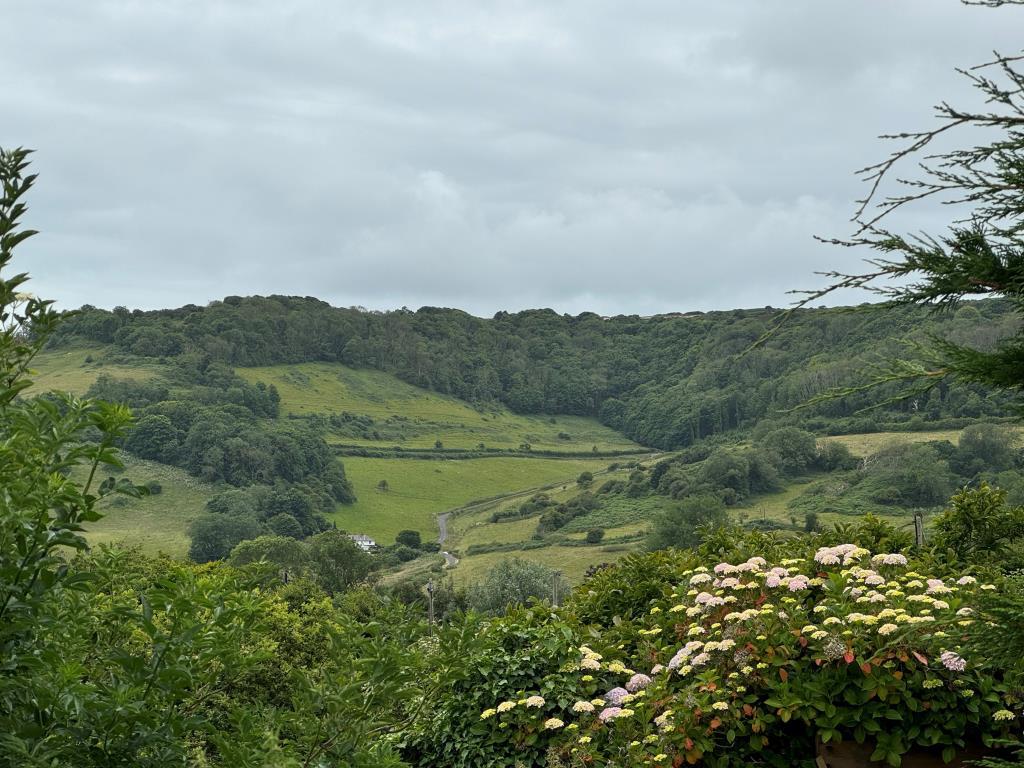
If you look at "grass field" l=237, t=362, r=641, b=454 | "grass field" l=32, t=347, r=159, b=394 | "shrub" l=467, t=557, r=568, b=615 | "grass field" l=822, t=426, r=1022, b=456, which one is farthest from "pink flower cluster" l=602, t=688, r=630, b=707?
"grass field" l=237, t=362, r=641, b=454

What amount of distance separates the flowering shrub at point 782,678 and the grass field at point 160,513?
53227mm

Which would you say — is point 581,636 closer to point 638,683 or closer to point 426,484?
point 638,683

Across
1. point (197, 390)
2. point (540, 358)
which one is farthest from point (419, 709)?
point (540, 358)

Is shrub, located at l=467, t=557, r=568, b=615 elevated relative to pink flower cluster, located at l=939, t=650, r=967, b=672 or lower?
lower

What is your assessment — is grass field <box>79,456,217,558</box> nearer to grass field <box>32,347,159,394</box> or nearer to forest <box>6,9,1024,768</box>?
grass field <box>32,347,159,394</box>

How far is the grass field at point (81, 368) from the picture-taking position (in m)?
88.6

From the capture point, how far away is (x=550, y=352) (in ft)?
471

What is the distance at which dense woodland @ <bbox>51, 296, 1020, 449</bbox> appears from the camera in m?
99.6

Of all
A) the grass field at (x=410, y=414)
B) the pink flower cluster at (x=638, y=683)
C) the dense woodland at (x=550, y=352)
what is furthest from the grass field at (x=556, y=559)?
the pink flower cluster at (x=638, y=683)

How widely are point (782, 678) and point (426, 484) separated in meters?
87.4

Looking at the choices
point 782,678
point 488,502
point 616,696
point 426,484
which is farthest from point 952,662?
point 426,484

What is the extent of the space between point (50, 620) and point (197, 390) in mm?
98273

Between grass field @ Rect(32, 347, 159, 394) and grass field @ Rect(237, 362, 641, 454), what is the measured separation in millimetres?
14680

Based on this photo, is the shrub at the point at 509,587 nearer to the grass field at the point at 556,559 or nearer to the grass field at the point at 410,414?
the grass field at the point at 556,559
